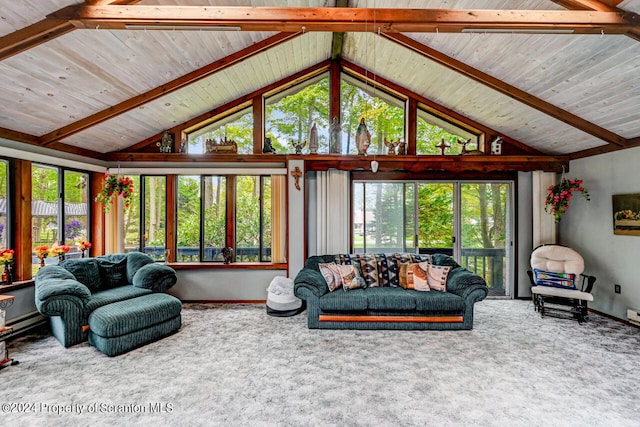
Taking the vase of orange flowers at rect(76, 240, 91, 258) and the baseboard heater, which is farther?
the vase of orange flowers at rect(76, 240, 91, 258)

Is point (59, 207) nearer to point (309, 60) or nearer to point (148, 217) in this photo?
point (148, 217)

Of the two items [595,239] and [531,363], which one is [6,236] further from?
[595,239]

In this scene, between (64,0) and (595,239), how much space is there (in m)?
6.66

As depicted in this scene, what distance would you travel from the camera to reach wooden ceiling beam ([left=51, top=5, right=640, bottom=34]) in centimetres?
237

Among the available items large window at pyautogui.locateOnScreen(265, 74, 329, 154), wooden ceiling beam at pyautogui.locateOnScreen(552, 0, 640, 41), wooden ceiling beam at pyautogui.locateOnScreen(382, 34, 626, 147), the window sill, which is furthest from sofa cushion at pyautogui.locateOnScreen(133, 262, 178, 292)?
wooden ceiling beam at pyautogui.locateOnScreen(552, 0, 640, 41)

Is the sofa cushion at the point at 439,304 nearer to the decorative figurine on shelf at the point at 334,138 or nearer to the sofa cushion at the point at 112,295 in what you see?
the decorative figurine on shelf at the point at 334,138

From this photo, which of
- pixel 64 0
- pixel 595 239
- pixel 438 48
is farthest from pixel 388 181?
pixel 64 0

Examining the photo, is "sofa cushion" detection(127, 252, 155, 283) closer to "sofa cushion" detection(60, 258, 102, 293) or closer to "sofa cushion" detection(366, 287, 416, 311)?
"sofa cushion" detection(60, 258, 102, 293)

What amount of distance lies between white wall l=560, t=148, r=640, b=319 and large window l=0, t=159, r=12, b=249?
768cm

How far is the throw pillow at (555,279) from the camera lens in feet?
14.2

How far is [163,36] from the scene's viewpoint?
10.0 ft

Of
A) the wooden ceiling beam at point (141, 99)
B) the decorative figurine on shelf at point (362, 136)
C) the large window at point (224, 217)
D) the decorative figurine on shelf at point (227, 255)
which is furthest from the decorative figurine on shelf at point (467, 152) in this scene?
the decorative figurine on shelf at point (227, 255)

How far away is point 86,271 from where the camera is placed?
152 inches

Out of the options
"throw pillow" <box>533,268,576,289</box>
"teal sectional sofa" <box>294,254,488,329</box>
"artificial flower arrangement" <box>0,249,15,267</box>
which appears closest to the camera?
"artificial flower arrangement" <box>0,249,15,267</box>
